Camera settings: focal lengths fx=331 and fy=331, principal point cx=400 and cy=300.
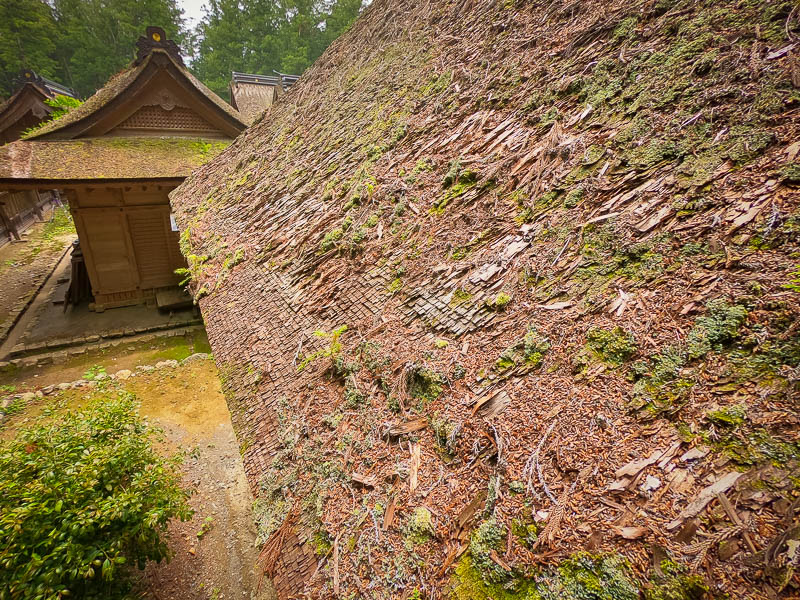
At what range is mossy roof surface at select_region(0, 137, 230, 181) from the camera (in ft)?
24.3

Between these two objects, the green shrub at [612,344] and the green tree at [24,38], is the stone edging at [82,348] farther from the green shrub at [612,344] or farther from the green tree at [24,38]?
the green tree at [24,38]

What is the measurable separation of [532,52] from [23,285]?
16.9m

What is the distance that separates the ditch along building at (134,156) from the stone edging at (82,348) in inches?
66.0

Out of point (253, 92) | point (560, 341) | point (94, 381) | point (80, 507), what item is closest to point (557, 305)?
point (560, 341)

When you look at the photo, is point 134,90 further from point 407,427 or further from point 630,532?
point 630,532

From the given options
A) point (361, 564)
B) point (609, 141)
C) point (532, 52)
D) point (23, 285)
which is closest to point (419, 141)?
point (532, 52)

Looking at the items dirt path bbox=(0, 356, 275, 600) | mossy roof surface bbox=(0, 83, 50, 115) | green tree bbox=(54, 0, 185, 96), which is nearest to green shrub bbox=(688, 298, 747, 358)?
dirt path bbox=(0, 356, 275, 600)

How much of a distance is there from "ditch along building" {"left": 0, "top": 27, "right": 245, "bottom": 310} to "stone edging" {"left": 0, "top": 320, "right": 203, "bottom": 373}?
168cm

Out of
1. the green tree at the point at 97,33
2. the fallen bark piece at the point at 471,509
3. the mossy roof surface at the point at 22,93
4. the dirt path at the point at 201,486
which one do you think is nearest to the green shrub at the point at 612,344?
the fallen bark piece at the point at 471,509

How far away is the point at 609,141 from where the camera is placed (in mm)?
1780

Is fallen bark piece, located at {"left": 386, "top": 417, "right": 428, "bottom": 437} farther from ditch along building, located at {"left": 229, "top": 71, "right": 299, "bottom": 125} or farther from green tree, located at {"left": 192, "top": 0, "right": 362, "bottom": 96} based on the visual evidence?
green tree, located at {"left": 192, "top": 0, "right": 362, "bottom": 96}

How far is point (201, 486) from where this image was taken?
5.28 metres

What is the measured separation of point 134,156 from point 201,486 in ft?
28.6

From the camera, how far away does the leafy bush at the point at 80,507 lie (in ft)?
8.04
